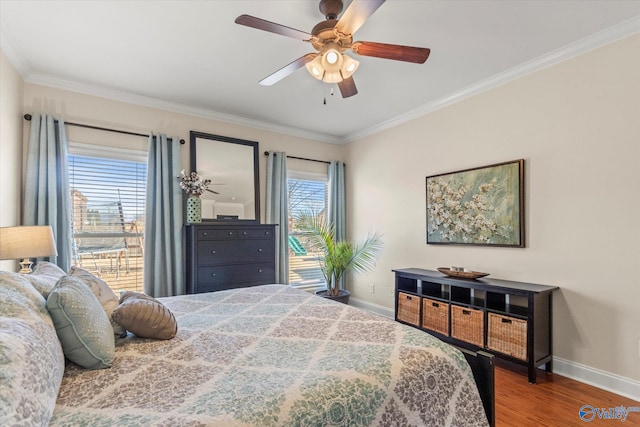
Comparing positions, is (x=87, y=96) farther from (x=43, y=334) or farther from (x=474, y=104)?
(x=474, y=104)

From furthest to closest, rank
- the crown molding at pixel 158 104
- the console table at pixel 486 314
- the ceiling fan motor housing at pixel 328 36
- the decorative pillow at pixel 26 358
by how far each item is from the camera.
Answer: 1. the crown molding at pixel 158 104
2. the console table at pixel 486 314
3. the ceiling fan motor housing at pixel 328 36
4. the decorative pillow at pixel 26 358

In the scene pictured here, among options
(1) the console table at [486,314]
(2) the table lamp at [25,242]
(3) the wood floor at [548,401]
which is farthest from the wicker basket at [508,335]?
(2) the table lamp at [25,242]

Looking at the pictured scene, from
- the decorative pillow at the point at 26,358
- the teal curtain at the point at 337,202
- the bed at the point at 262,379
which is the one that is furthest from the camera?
the teal curtain at the point at 337,202

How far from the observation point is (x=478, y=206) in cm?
321

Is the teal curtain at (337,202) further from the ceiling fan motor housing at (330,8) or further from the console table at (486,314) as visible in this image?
the ceiling fan motor housing at (330,8)

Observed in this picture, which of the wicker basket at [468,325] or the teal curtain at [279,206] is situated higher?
the teal curtain at [279,206]

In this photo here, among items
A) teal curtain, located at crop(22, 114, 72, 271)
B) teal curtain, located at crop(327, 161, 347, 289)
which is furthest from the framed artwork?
teal curtain, located at crop(22, 114, 72, 271)

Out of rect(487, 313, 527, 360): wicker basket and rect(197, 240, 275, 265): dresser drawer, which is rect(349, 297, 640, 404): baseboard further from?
rect(197, 240, 275, 265): dresser drawer

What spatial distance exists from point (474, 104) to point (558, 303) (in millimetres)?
2020

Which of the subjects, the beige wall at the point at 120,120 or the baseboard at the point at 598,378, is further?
the beige wall at the point at 120,120

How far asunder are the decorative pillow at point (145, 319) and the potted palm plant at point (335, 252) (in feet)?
8.94

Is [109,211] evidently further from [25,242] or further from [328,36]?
[328,36]

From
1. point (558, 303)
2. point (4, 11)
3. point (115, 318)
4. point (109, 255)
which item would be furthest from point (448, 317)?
point (4, 11)

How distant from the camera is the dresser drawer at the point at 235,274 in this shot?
3.40 metres
